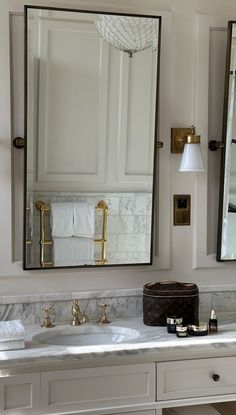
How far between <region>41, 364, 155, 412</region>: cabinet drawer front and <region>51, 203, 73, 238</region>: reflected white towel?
546mm

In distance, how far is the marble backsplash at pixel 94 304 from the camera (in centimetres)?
221

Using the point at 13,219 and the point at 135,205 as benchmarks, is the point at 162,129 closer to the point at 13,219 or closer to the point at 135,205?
the point at 135,205

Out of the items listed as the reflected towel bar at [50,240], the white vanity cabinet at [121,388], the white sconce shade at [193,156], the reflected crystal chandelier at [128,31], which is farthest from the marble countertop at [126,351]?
the reflected crystal chandelier at [128,31]

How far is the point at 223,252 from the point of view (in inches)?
94.3

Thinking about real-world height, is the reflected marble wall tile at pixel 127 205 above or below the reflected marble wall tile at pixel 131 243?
above

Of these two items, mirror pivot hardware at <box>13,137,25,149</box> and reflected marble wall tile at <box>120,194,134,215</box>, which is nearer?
mirror pivot hardware at <box>13,137,25,149</box>

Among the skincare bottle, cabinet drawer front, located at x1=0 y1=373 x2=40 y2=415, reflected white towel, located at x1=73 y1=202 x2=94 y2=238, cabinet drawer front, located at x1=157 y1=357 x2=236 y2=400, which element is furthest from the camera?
reflected white towel, located at x1=73 y1=202 x2=94 y2=238

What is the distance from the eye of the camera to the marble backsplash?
2.21 meters

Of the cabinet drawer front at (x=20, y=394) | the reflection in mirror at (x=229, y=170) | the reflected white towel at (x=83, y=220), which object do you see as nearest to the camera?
the cabinet drawer front at (x=20, y=394)

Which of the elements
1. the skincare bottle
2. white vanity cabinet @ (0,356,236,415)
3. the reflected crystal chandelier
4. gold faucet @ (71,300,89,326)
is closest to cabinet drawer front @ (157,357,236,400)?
white vanity cabinet @ (0,356,236,415)

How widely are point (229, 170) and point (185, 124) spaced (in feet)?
0.85

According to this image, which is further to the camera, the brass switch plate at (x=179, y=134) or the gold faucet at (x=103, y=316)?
the brass switch plate at (x=179, y=134)

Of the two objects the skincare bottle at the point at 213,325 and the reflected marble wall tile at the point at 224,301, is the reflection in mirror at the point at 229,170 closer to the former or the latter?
the reflected marble wall tile at the point at 224,301

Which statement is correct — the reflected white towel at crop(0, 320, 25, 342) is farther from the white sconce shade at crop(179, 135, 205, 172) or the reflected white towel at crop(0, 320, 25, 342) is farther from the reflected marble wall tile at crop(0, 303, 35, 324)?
the white sconce shade at crop(179, 135, 205, 172)
